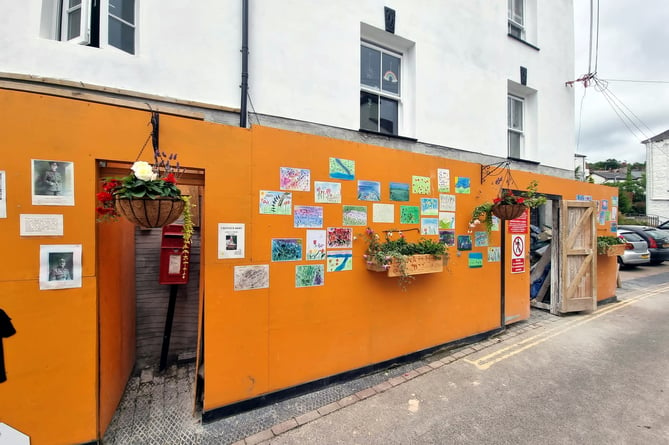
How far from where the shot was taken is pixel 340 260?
3781 mm

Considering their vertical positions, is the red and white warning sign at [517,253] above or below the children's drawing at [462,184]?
below

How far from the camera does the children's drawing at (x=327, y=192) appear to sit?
363 centimetres

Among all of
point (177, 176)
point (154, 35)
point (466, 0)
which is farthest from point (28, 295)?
point (466, 0)

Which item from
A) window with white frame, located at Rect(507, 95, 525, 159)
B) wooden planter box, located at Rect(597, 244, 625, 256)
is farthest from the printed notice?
wooden planter box, located at Rect(597, 244, 625, 256)

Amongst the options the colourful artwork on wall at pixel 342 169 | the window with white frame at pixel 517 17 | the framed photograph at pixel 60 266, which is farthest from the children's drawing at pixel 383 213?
the window with white frame at pixel 517 17

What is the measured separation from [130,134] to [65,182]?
686 millimetres

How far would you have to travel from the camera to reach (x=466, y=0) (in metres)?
6.14

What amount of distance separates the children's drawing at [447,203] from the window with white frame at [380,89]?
5.54 feet

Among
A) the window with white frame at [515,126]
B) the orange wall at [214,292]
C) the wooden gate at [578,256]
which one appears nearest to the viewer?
the orange wall at [214,292]

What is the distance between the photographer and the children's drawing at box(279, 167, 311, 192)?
11.3 ft

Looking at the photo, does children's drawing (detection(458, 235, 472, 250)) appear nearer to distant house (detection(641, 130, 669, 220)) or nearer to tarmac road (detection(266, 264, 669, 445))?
tarmac road (detection(266, 264, 669, 445))

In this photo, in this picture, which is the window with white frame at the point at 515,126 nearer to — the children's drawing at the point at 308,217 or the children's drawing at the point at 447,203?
the children's drawing at the point at 447,203

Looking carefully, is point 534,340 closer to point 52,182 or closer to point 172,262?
point 172,262

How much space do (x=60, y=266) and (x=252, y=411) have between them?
2.39 metres
